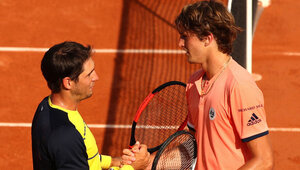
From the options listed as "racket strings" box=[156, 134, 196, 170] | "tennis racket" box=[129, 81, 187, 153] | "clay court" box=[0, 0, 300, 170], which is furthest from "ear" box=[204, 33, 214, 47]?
"clay court" box=[0, 0, 300, 170]

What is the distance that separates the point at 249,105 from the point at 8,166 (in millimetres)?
5447

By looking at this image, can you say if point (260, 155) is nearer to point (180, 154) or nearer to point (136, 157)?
point (180, 154)

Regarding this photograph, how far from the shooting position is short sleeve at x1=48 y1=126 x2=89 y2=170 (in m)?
3.62

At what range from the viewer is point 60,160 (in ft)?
11.9

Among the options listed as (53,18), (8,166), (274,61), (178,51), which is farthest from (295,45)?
(8,166)

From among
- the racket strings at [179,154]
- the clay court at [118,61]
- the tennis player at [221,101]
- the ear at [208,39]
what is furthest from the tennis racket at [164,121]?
the clay court at [118,61]

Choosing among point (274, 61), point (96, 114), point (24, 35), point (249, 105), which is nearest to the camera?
point (249, 105)

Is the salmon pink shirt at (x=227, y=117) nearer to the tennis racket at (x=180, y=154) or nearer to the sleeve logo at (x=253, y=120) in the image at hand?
the sleeve logo at (x=253, y=120)

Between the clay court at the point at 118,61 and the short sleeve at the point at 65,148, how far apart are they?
404cm

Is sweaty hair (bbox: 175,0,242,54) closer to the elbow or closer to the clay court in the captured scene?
the elbow

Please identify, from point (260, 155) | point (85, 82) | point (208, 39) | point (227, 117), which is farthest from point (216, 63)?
point (85, 82)

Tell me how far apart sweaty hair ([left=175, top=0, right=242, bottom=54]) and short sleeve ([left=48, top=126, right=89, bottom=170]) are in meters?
1.26

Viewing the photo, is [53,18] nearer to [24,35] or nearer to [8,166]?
[24,35]

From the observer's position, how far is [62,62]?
3.77 meters
